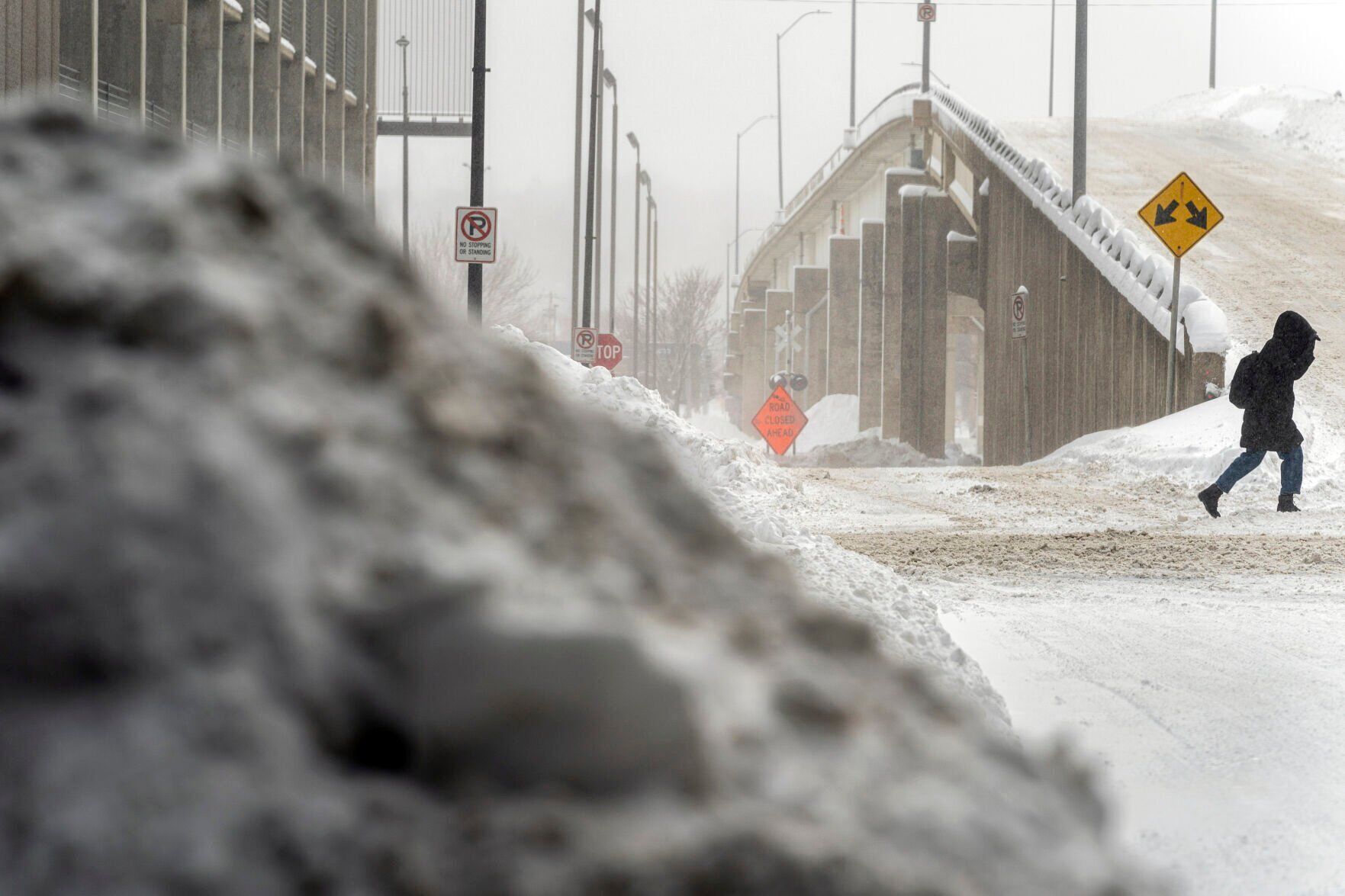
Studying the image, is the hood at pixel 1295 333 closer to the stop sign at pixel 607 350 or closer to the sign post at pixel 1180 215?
the sign post at pixel 1180 215

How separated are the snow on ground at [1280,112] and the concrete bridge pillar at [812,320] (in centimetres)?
1587

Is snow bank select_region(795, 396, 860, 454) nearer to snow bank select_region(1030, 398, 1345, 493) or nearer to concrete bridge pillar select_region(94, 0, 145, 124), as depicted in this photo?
snow bank select_region(1030, 398, 1345, 493)

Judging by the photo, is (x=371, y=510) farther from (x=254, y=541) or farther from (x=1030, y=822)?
(x=1030, y=822)

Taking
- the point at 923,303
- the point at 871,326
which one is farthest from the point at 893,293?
the point at 923,303

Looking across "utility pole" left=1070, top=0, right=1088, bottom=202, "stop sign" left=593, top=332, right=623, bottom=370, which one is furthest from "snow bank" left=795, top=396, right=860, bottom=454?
"utility pole" left=1070, top=0, right=1088, bottom=202

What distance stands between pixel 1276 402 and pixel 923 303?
2573 cm

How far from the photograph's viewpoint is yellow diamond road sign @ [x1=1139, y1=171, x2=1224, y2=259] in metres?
16.1

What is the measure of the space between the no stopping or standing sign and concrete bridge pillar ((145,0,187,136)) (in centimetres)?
454

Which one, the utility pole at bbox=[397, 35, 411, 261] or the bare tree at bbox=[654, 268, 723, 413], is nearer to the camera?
the utility pole at bbox=[397, 35, 411, 261]

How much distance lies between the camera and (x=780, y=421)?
25.9 meters

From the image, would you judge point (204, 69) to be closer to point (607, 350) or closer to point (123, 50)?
point (123, 50)

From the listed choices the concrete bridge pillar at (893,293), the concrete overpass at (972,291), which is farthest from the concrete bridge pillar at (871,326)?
the concrete bridge pillar at (893,293)

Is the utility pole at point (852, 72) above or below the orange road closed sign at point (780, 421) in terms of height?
above

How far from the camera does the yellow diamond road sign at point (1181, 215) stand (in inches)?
635
